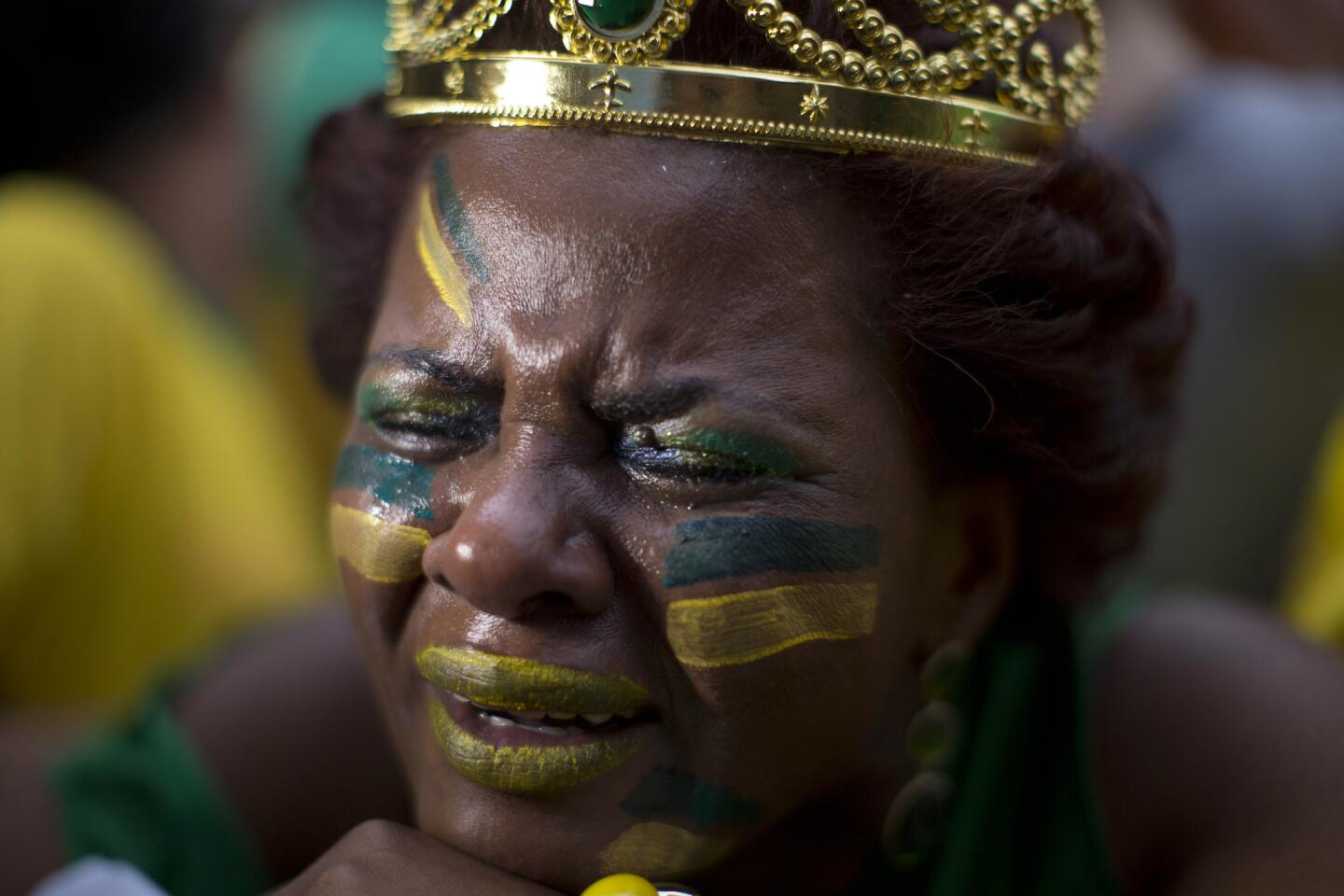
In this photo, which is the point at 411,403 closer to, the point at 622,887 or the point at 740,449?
the point at 740,449

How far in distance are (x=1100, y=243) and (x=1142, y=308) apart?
0.47 ft

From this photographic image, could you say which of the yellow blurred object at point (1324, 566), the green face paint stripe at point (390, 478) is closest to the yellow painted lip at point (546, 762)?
the green face paint stripe at point (390, 478)

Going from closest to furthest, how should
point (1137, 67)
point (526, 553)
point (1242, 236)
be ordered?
point (526, 553), point (1242, 236), point (1137, 67)

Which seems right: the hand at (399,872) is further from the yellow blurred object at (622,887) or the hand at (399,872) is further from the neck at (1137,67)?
the neck at (1137,67)

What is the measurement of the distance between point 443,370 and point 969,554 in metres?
0.69

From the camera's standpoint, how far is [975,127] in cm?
151

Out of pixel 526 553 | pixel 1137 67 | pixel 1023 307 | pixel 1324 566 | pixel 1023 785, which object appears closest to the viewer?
pixel 526 553

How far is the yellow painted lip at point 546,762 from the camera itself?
Answer: 4.57 feet

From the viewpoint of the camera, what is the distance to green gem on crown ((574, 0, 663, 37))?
1.41 meters

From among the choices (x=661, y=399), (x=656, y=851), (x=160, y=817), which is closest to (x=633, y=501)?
(x=661, y=399)

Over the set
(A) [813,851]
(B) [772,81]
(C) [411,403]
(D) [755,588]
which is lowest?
(A) [813,851]

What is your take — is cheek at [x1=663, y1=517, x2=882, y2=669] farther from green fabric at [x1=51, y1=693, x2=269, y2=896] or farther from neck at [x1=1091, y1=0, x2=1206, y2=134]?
neck at [x1=1091, y1=0, x2=1206, y2=134]

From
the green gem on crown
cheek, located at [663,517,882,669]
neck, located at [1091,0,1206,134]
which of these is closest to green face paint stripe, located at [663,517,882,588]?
cheek, located at [663,517,882,669]

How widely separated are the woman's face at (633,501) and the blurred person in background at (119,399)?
131 cm
